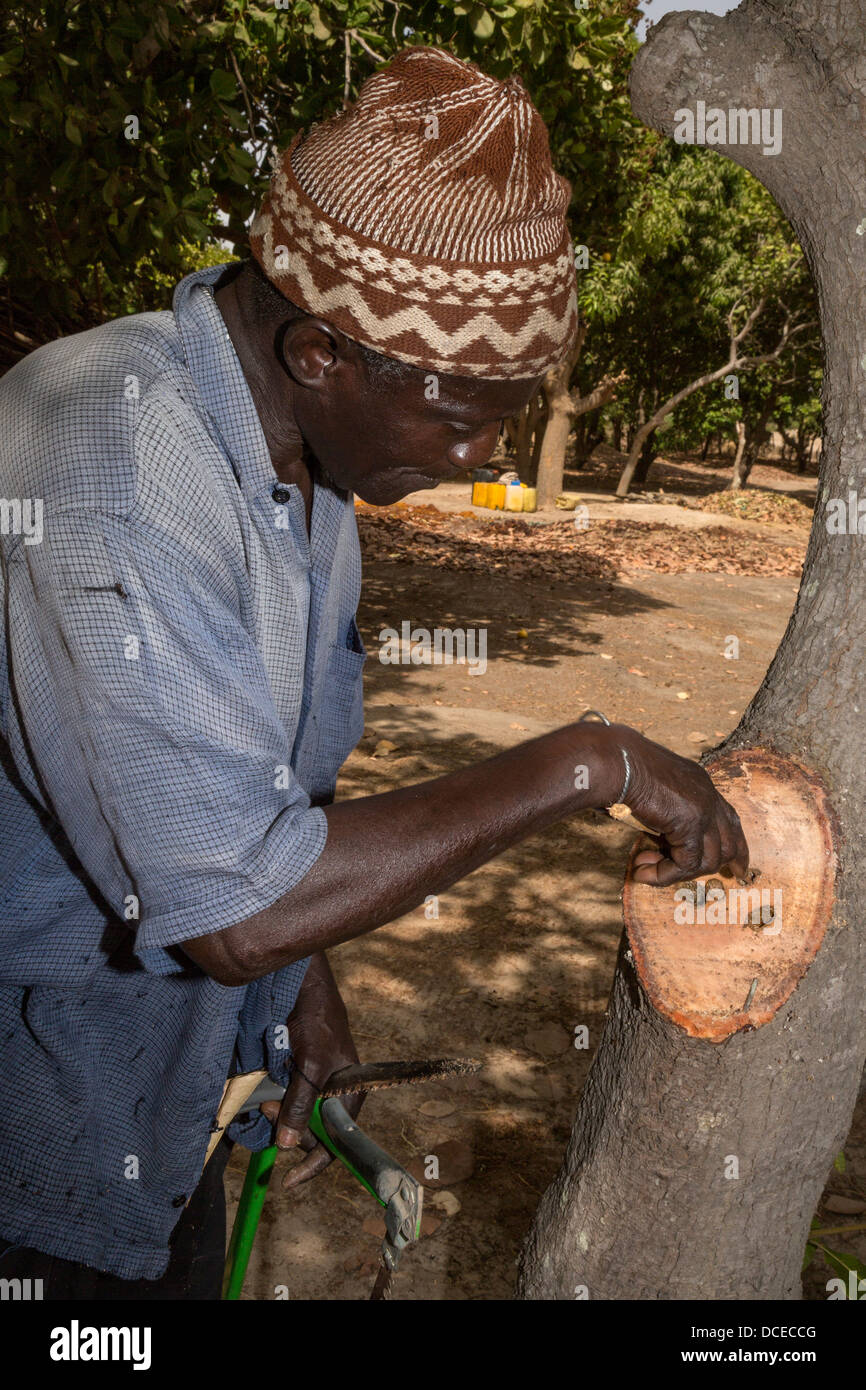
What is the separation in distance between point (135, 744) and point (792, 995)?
114 centimetres

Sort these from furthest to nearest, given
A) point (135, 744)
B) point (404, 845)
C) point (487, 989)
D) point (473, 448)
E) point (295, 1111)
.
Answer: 1. point (487, 989)
2. point (295, 1111)
3. point (473, 448)
4. point (404, 845)
5. point (135, 744)

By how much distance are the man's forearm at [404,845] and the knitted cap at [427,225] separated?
51cm

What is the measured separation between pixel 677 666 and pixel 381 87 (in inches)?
279

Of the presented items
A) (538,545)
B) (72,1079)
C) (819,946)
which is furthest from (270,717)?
(538,545)

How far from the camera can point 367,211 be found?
1312 millimetres

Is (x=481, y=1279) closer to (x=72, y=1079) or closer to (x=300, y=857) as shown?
(x=72, y=1079)

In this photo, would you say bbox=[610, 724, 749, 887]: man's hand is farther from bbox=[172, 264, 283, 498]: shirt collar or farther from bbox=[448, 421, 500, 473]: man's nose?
bbox=[172, 264, 283, 498]: shirt collar

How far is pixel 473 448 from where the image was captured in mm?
1462

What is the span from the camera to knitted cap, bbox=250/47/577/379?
131 cm

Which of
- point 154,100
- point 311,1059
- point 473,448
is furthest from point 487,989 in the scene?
point 154,100

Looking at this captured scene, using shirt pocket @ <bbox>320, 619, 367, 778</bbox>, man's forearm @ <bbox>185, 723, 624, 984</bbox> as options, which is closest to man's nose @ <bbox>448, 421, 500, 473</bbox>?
man's forearm @ <bbox>185, 723, 624, 984</bbox>

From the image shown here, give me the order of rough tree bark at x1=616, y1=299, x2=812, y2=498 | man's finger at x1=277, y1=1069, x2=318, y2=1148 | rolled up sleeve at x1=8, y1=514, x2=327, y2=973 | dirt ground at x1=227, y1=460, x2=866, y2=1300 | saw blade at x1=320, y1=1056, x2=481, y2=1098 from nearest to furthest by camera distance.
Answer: rolled up sleeve at x1=8, y1=514, x2=327, y2=973
saw blade at x1=320, y1=1056, x2=481, y2=1098
man's finger at x1=277, y1=1069, x2=318, y2=1148
dirt ground at x1=227, y1=460, x2=866, y2=1300
rough tree bark at x1=616, y1=299, x2=812, y2=498

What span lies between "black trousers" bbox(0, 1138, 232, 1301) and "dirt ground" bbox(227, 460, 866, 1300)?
2.67 ft

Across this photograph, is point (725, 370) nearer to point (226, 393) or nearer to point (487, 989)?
point (487, 989)
